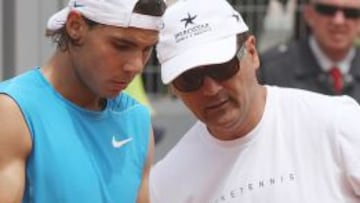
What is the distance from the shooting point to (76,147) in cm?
287

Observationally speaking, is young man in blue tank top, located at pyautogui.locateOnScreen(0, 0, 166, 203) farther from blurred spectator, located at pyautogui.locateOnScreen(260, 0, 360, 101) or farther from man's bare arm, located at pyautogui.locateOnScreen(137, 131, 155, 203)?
blurred spectator, located at pyautogui.locateOnScreen(260, 0, 360, 101)

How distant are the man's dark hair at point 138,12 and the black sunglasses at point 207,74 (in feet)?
0.62

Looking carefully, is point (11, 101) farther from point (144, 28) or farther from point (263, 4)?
point (263, 4)

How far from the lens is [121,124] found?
3049mm

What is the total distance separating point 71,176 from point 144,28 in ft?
1.47

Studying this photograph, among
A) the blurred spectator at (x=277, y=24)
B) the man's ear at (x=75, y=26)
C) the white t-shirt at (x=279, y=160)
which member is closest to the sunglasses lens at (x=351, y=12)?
the white t-shirt at (x=279, y=160)

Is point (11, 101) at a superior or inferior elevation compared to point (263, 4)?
superior

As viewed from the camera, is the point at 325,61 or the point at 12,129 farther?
the point at 325,61

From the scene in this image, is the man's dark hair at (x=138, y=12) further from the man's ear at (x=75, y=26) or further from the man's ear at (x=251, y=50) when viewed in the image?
the man's ear at (x=251, y=50)

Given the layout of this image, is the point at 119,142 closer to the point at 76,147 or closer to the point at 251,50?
the point at 76,147

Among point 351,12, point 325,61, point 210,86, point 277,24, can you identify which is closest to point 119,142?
point 210,86

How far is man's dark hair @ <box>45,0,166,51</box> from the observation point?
9.46ft

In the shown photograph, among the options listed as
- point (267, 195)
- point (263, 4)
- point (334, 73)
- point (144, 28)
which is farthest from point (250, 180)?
point (263, 4)

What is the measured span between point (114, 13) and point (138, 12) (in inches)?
2.6
